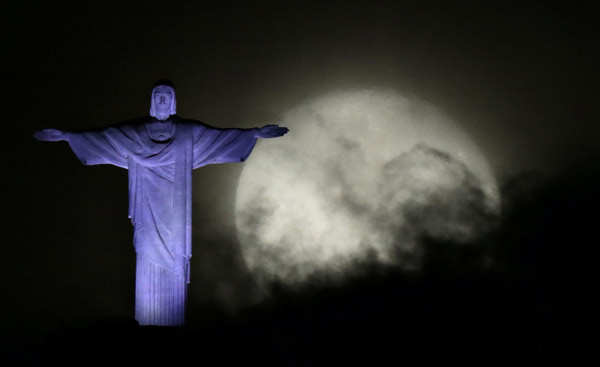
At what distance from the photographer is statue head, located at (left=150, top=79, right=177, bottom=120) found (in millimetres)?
12070

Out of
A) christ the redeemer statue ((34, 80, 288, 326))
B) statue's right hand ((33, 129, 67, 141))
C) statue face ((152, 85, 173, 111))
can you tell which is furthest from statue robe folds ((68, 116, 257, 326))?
statue face ((152, 85, 173, 111))

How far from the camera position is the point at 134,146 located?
39.4 feet

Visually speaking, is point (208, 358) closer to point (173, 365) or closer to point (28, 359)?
point (173, 365)

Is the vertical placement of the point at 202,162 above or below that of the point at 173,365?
above

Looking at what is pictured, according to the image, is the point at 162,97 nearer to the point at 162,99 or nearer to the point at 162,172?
the point at 162,99

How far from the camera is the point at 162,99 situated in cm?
1208

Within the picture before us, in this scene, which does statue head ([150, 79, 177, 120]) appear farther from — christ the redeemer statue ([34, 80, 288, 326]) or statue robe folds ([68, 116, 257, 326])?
statue robe folds ([68, 116, 257, 326])

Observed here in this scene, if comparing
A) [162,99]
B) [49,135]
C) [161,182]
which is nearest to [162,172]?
[161,182]

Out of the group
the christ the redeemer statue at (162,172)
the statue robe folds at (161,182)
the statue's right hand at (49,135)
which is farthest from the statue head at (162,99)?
the statue's right hand at (49,135)

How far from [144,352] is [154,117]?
3794 millimetres

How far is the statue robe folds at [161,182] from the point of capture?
38.2 ft

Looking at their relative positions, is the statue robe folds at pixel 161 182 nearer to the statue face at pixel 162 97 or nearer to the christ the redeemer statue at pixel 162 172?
the christ the redeemer statue at pixel 162 172

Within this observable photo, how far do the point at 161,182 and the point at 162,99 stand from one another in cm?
126

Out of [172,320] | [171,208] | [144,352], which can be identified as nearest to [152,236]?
[171,208]
